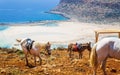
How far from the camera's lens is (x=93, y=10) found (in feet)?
392

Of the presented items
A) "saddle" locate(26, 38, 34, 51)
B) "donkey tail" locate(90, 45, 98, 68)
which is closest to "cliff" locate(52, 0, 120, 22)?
"saddle" locate(26, 38, 34, 51)

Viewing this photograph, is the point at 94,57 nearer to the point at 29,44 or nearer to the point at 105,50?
the point at 105,50

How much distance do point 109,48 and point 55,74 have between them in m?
2.33

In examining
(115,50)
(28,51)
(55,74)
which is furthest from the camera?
(28,51)

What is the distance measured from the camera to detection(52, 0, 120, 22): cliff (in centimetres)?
10388

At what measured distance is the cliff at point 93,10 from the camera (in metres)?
104

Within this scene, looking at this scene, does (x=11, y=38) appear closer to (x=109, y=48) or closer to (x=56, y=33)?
(x=56, y=33)

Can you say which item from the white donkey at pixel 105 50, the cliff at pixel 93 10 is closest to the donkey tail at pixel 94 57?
the white donkey at pixel 105 50

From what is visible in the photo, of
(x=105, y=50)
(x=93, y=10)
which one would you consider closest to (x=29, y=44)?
(x=105, y=50)

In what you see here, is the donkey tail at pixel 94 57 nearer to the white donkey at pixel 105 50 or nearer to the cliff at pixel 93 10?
the white donkey at pixel 105 50

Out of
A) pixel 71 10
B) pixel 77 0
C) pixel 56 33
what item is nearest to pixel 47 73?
pixel 56 33

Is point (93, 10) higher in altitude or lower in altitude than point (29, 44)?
higher

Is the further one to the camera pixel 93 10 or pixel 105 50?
pixel 93 10

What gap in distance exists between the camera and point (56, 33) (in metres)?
68.4
